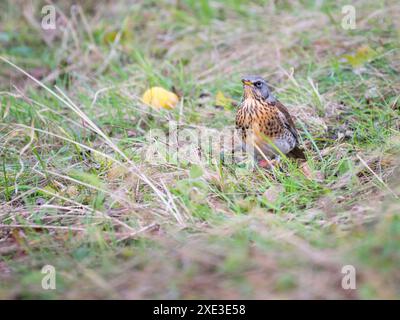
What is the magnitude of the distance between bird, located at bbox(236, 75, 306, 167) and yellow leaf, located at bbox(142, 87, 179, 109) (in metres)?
1.08

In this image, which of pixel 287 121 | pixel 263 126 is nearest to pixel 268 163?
pixel 263 126

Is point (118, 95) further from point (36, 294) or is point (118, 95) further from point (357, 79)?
point (36, 294)

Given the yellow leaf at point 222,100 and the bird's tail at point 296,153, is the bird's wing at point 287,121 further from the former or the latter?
the yellow leaf at point 222,100

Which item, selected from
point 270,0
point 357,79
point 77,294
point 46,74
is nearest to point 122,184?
point 77,294

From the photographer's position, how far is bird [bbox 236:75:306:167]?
5246 mm

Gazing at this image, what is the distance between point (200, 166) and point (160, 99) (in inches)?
64.3

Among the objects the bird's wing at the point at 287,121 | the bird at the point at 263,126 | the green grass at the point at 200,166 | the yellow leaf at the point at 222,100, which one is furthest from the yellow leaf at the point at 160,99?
the bird's wing at the point at 287,121

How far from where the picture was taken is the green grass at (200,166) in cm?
357

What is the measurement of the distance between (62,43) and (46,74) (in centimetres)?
63

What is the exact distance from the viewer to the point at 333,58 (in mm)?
6590

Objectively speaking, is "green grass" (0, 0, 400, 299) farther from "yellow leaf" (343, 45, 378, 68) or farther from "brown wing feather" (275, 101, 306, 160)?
"brown wing feather" (275, 101, 306, 160)

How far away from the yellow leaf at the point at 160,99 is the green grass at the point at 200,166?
0.10 m

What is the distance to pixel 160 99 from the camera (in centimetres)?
618

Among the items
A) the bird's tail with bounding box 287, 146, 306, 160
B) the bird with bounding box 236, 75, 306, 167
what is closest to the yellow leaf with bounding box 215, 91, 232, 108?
the bird with bounding box 236, 75, 306, 167
